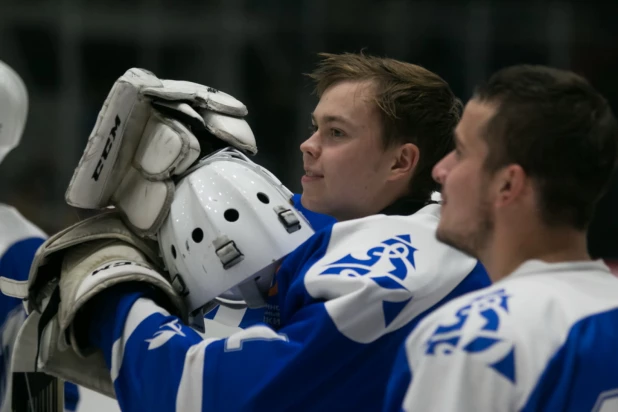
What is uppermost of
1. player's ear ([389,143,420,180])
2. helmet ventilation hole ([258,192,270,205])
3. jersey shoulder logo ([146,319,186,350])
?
player's ear ([389,143,420,180])

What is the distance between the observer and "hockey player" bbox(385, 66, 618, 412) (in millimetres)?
1169

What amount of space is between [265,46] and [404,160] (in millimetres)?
4401

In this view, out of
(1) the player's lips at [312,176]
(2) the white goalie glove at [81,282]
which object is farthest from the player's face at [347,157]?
(2) the white goalie glove at [81,282]

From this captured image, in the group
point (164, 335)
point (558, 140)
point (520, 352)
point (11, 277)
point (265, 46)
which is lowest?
point (265, 46)

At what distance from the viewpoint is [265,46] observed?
6375 mm

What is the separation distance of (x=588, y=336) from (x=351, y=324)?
1.93ft

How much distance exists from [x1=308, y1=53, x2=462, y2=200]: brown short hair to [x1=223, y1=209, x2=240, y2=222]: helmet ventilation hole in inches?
14.6

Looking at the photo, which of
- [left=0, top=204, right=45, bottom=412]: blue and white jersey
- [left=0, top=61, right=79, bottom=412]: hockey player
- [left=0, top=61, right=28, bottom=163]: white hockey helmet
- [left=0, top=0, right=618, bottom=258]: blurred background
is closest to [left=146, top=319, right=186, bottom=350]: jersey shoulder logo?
[left=0, top=61, right=79, bottom=412]: hockey player

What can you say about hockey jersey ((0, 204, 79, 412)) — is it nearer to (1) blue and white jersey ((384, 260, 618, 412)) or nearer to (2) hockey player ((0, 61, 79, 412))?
(2) hockey player ((0, 61, 79, 412))

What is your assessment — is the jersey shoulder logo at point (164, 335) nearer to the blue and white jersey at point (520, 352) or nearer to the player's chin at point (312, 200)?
the player's chin at point (312, 200)

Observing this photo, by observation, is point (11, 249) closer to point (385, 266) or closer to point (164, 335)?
point (164, 335)

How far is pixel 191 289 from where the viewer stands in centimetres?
194

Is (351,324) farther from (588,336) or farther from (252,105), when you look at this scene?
(252,105)

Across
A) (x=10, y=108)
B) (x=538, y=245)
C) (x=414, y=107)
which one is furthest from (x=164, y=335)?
(x=10, y=108)
